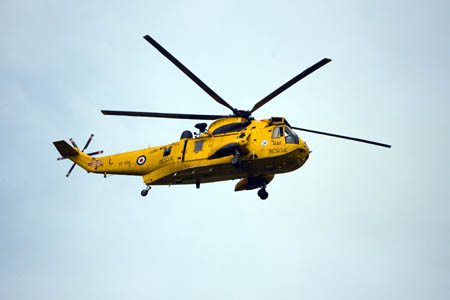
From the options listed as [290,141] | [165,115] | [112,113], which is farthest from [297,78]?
[112,113]

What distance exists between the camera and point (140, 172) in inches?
1219

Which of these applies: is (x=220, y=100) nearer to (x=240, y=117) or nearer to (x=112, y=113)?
(x=240, y=117)

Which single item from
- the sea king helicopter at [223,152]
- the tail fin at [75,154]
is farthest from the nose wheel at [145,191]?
the tail fin at [75,154]

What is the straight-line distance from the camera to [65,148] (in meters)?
33.6

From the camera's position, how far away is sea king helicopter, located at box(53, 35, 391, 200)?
2661 cm

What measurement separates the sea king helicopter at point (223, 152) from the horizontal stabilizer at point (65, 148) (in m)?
3.09

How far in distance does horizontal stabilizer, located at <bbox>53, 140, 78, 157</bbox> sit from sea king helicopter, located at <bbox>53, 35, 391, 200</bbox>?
309 cm

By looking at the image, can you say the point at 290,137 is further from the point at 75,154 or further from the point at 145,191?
the point at 75,154

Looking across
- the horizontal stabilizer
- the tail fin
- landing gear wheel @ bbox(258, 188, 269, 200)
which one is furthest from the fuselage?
the horizontal stabilizer

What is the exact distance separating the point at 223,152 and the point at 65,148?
38.8 ft

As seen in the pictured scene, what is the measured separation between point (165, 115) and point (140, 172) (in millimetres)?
4123

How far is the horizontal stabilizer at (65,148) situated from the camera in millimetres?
33500

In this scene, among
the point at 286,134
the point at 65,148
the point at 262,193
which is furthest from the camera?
the point at 65,148

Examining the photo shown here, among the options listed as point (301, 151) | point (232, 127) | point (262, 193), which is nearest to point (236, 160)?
point (232, 127)
